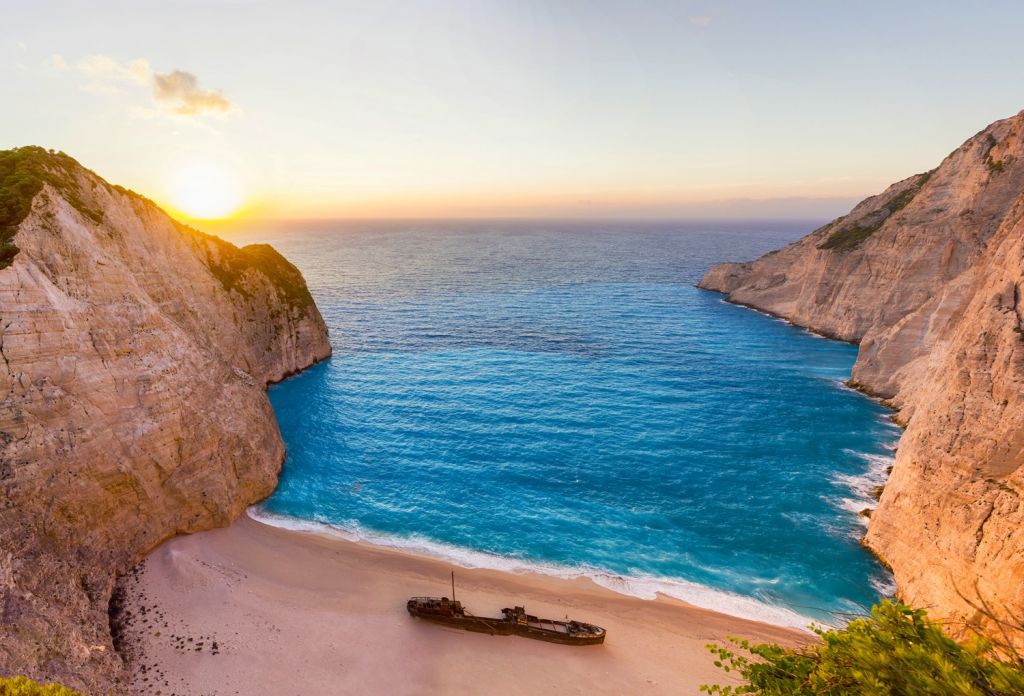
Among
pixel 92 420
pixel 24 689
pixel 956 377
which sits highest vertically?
pixel 956 377

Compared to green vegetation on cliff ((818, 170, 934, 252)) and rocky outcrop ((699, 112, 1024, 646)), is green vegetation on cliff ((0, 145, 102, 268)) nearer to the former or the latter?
rocky outcrop ((699, 112, 1024, 646))

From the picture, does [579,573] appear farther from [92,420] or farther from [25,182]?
[25,182]

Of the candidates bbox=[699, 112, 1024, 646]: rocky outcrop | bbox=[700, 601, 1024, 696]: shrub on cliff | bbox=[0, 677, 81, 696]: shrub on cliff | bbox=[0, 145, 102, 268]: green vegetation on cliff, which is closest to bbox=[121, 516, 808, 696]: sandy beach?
bbox=[699, 112, 1024, 646]: rocky outcrop

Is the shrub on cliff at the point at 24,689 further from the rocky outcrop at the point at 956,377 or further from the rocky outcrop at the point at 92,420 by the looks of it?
the rocky outcrop at the point at 956,377

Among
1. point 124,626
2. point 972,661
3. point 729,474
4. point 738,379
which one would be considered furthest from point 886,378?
point 124,626

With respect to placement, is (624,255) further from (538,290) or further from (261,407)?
(261,407)

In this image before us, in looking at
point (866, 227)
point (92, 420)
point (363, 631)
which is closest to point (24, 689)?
point (363, 631)

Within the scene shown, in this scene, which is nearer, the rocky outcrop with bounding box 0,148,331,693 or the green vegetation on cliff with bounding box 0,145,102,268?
the rocky outcrop with bounding box 0,148,331,693
